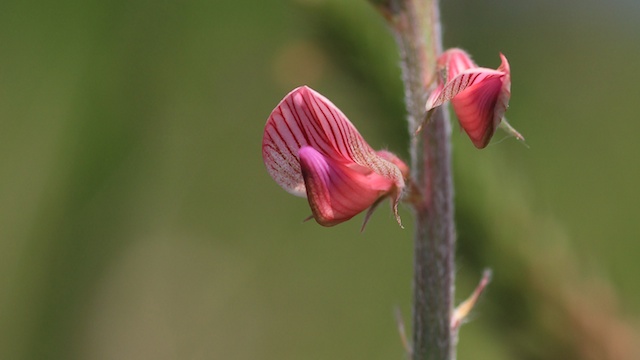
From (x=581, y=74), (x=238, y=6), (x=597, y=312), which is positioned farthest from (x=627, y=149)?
(x=597, y=312)

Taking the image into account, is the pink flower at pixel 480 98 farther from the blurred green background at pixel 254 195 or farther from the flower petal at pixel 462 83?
the blurred green background at pixel 254 195

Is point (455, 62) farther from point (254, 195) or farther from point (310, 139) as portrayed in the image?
point (254, 195)

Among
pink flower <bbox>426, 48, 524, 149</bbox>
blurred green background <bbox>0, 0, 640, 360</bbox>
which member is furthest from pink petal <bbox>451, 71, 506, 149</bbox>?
blurred green background <bbox>0, 0, 640, 360</bbox>

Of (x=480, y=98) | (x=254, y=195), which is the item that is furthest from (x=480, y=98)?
(x=254, y=195)

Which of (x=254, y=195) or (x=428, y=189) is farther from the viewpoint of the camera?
(x=254, y=195)

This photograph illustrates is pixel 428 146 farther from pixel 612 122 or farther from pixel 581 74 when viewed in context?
pixel 581 74

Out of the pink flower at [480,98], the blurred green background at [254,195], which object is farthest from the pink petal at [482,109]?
the blurred green background at [254,195]
